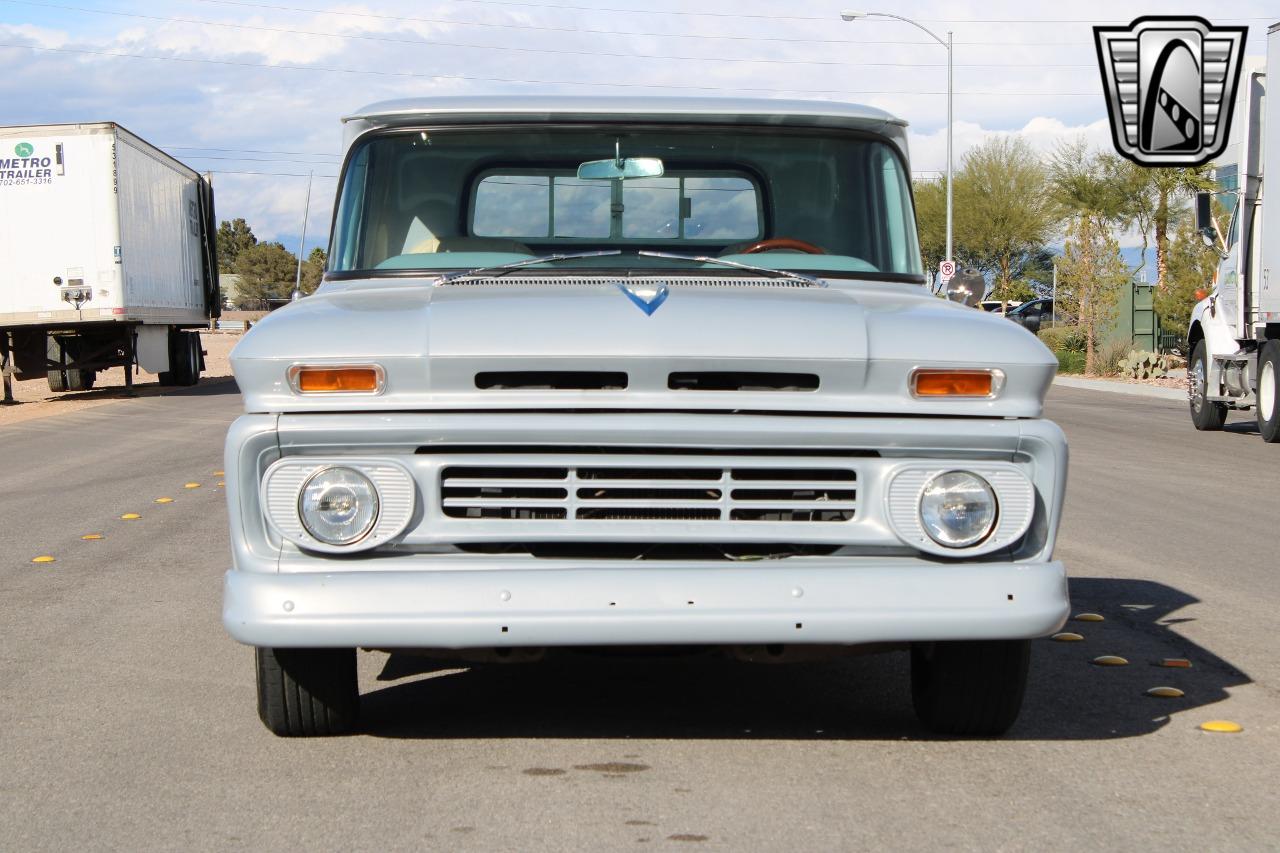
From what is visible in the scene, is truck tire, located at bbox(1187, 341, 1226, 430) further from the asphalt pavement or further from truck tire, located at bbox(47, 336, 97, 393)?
truck tire, located at bbox(47, 336, 97, 393)

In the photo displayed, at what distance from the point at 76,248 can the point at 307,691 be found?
20.4m

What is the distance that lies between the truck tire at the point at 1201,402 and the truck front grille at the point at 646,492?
1540cm

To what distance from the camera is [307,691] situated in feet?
15.0

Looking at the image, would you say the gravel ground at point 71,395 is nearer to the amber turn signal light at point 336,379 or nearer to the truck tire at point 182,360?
the truck tire at point 182,360

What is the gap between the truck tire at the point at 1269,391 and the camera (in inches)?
647

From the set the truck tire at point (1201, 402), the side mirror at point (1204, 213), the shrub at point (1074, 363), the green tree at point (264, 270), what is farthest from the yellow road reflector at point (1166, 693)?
the green tree at point (264, 270)

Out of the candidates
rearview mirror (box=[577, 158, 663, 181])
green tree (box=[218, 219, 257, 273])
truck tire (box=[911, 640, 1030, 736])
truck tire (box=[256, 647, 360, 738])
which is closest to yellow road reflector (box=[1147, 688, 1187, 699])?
truck tire (box=[911, 640, 1030, 736])

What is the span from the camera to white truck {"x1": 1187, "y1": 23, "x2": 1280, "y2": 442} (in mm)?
16344

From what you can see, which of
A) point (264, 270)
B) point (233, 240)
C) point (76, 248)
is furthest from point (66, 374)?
point (233, 240)

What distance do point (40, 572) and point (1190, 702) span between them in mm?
5729

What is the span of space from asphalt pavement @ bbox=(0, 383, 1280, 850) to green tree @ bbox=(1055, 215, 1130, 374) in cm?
2815

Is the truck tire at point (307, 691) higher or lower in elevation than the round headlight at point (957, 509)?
lower

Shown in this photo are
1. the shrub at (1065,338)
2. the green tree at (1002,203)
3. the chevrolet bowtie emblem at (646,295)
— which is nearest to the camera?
the chevrolet bowtie emblem at (646,295)

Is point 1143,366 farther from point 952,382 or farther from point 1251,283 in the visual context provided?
point 952,382
